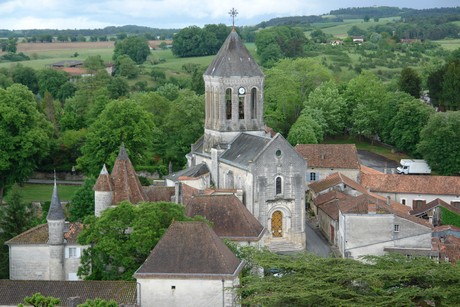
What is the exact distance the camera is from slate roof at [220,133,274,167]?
206ft

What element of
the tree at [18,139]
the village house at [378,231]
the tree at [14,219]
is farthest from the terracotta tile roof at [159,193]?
the tree at [18,139]

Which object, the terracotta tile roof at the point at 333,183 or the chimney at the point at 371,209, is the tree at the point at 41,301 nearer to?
the chimney at the point at 371,209

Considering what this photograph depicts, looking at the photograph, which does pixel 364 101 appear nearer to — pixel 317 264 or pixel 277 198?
pixel 277 198

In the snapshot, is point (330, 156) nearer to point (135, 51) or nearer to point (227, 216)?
point (227, 216)

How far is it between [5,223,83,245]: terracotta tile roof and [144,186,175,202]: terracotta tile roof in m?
8.06

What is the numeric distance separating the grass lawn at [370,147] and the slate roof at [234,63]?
101 ft

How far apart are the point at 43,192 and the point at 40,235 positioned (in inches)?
925

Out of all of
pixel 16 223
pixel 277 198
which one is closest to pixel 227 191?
pixel 277 198

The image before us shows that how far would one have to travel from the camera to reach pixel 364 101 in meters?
103

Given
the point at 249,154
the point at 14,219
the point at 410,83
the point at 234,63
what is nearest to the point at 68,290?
the point at 14,219

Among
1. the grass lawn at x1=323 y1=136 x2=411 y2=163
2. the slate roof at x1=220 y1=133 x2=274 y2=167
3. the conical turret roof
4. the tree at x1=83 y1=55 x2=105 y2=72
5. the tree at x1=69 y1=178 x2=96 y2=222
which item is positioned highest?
the tree at x1=83 y1=55 x2=105 y2=72

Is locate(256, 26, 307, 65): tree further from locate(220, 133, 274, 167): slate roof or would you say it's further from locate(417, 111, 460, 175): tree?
locate(220, 133, 274, 167): slate roof

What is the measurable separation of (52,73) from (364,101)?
5020 cm

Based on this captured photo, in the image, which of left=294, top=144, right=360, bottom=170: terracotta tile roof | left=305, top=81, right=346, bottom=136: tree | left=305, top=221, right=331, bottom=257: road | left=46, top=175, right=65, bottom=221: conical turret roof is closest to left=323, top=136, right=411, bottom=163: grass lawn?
left=305, top=81, right=346, bottom=136: tree
